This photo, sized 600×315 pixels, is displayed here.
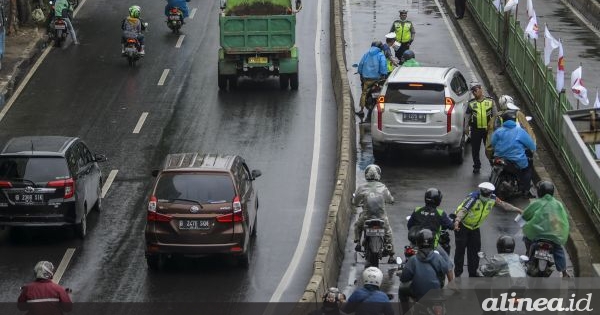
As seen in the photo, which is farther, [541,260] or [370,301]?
[541,260]

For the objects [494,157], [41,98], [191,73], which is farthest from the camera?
[191,73]

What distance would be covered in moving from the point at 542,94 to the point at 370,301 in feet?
46.2

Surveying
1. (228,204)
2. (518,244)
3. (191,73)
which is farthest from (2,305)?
(191,73)

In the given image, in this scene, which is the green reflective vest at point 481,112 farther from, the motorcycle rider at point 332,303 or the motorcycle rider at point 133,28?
the motorcycle rider at point 133,28

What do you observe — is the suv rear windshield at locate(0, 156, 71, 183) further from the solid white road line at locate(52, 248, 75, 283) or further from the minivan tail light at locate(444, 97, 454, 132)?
the minivan tail light at locate(444, 97, 454, 132)

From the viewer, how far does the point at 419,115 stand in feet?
86.8

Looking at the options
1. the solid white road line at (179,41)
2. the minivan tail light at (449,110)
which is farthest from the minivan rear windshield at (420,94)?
Answer: the solid white road line at (179,41)

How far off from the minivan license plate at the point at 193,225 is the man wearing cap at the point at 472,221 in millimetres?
3803

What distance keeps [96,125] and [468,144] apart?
8196 mm

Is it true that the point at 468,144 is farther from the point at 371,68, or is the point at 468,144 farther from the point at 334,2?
the point at 334,2

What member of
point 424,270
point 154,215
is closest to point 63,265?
point 154,215

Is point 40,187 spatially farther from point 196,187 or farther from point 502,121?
point 502,121

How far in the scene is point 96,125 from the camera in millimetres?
30562

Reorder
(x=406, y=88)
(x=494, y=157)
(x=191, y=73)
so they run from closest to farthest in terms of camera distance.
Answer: (x=494, y=157) < (x=406, y=88) < (x=191, y=73)
